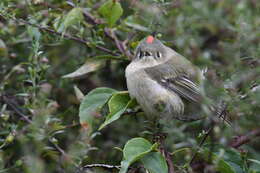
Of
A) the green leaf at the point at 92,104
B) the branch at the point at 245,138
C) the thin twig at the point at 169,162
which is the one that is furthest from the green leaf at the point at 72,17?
the branch at the point at 245,138

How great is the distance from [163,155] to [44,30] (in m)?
1.37

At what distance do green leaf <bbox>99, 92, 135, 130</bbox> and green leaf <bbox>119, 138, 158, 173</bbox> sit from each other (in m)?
0.27

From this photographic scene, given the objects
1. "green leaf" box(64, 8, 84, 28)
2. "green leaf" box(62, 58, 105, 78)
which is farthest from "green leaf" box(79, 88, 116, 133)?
"green leaf" box(64, 8, 84, 28)

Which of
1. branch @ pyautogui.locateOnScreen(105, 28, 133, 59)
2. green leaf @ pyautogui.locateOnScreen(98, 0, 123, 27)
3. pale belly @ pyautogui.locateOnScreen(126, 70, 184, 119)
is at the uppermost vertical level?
green leaf @ pyautogui.locateOnScreen(98, 0, 123, 27)

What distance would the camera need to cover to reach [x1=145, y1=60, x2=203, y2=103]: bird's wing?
353cm

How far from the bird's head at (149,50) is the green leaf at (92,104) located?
1.69 ft

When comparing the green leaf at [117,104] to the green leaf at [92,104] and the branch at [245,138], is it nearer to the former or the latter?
the green leaf at [92,104]

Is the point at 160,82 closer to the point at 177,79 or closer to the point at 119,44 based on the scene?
the point at 177,79

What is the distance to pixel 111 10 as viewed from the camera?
135 inches

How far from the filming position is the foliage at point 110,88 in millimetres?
2279

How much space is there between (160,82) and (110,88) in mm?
411

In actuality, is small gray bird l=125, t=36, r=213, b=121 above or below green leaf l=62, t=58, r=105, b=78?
below

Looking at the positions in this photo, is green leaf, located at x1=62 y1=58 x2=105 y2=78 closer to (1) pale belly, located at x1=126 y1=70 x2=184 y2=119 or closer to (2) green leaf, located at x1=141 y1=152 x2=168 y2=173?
(1) pale belly, located at x1=126 y1=70 x2=184 y2=119

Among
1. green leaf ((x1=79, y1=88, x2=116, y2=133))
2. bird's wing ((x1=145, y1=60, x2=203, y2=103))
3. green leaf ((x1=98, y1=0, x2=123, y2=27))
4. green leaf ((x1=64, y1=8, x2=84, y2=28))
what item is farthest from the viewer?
bird's wing ((x1=145, y1=60, x2=203, y2=103))
